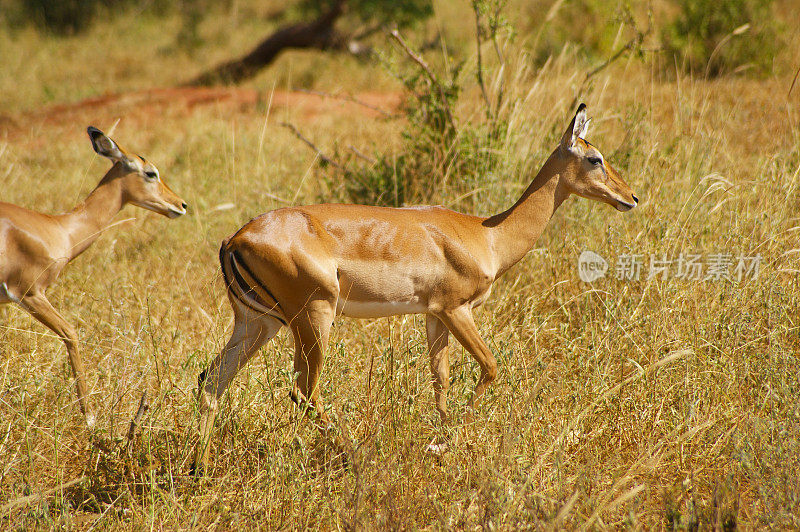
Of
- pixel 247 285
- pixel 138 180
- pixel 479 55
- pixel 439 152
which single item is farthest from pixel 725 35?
pixel 247 285

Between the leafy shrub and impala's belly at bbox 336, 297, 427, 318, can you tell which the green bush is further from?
impala's belly at bbox 336, 297, 427, 318

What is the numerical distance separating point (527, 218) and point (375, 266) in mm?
826

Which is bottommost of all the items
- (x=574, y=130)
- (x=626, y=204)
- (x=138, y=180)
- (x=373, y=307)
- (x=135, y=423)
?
(x=135, y=423)

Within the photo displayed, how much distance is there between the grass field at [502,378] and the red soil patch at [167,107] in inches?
95.5

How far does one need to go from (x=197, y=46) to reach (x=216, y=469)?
39.2 ft

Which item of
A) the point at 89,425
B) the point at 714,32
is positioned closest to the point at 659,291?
the point at 89,425

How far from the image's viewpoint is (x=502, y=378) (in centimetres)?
358

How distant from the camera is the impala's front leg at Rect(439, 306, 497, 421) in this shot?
11.0ft

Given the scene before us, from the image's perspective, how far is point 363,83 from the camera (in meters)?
10.3

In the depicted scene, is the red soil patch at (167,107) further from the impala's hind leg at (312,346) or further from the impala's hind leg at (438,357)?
the impala's hind leg at (312,346)

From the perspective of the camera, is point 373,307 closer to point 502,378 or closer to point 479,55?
point 502,378

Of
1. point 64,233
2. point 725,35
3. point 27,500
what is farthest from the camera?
point 725,35

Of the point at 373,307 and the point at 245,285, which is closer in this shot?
the point at 245,285

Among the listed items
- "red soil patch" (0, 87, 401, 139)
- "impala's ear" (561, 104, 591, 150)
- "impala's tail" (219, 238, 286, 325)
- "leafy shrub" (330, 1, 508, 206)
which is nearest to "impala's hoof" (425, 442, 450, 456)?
"impala's tail" (219, 238, 286, 325)
